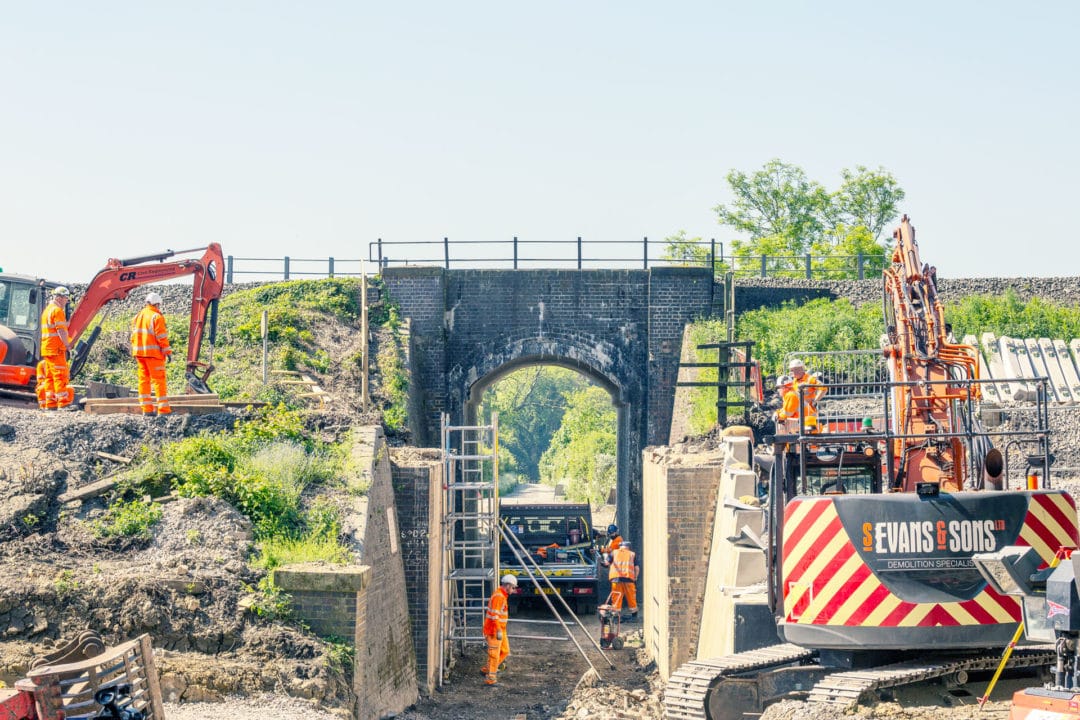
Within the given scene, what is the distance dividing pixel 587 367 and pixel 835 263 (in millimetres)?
14207

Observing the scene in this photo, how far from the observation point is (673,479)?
18.7m

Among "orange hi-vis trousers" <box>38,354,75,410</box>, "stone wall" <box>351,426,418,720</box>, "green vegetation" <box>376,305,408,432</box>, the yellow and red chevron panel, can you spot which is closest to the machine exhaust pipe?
the yellow and red chevron panel

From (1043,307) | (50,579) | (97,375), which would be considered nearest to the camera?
(50,579)

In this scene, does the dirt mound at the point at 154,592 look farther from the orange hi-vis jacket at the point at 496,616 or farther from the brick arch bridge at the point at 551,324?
the brick arch bridge at the point at 551,324

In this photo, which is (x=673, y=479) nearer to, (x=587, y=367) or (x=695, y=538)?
(x=695, y=538)

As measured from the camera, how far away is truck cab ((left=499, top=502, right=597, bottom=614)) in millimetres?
25016

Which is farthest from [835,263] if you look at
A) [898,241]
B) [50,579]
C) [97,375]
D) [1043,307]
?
[50,579]

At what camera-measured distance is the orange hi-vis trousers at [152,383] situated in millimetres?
18812

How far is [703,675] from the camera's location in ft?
33.6

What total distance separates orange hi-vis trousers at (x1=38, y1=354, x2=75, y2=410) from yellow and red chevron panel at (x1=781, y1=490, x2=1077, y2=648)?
1356 centimetres

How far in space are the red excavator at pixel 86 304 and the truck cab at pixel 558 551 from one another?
274 inches

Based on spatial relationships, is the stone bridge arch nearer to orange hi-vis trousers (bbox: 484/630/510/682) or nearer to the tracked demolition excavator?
orange hi-vis trousers (bbox: 484/630/510/682)

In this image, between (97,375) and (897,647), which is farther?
(97,375)

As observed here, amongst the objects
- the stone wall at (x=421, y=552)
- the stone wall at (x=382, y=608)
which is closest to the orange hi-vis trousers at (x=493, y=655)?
the stone wall at (x=421, y=552)
